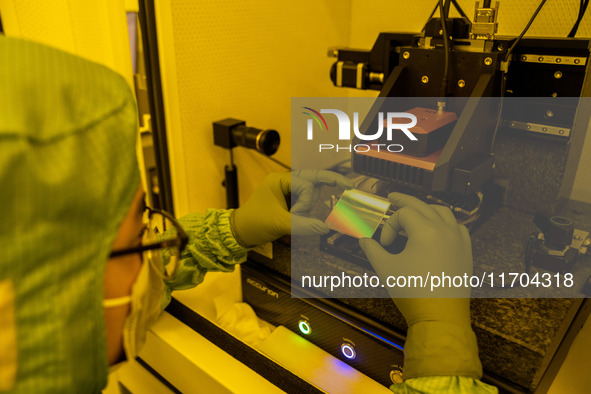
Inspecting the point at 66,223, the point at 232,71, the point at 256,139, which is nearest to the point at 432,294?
the point at 66,223

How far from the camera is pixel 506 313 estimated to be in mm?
589

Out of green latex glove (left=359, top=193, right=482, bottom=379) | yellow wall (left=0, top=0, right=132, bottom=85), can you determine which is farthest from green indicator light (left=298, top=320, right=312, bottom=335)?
yellow wall (left=0, top=0, right=132, bottom=85)

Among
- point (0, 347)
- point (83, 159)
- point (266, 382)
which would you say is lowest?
point (266, 382)

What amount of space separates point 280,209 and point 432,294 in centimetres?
30

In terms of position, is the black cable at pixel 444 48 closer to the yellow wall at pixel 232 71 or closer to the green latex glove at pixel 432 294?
the green latex glove at pixel 432 294

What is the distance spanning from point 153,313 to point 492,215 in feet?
2.13

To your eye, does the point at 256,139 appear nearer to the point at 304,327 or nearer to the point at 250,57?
the point at 250,57

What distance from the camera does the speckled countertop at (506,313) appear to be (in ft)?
1.84

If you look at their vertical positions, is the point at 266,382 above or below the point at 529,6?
below

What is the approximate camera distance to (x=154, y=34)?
0.91 metres

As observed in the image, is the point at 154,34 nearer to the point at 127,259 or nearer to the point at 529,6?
the point at 127,259

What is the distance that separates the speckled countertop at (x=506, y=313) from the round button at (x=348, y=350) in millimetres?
68

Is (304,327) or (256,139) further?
(256,139)

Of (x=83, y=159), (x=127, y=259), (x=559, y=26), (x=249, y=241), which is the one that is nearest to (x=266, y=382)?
(x=249, y=241)
